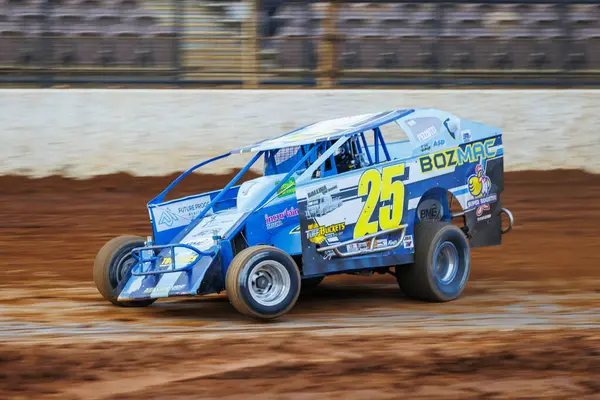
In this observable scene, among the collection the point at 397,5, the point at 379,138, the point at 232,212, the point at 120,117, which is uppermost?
the point at 397,5

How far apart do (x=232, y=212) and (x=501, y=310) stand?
2.33 m

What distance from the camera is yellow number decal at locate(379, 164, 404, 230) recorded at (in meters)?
8.11

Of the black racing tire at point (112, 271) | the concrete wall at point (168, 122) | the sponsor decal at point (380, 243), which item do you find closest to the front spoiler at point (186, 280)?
the black racing tire at point (112, 271)

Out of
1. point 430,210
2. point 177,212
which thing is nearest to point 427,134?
point 430,210

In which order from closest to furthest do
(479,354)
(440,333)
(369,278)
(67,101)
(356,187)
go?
(479,354)
(440,333)
(356,187)
(369,278)
(67,101)

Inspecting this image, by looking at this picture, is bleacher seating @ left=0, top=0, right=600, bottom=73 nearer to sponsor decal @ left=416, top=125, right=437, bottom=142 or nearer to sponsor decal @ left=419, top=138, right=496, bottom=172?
sponsor decal @ left=419, top=138, right=496, bottom=172

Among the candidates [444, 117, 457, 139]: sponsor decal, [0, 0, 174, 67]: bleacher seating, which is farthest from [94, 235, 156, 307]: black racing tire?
[0, 0, 174, 67]: bleacher seating

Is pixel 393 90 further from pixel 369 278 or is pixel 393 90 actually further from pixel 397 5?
pixel 369 278

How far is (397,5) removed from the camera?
50.5 feet

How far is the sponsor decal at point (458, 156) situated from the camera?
8.41 metres

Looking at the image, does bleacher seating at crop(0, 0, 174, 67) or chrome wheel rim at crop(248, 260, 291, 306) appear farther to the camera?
bleacher seating at crop(0, 0, 174, 67)

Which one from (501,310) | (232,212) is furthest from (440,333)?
(232,212)

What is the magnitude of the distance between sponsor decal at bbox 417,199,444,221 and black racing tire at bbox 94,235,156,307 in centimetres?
242

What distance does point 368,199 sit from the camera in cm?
801
